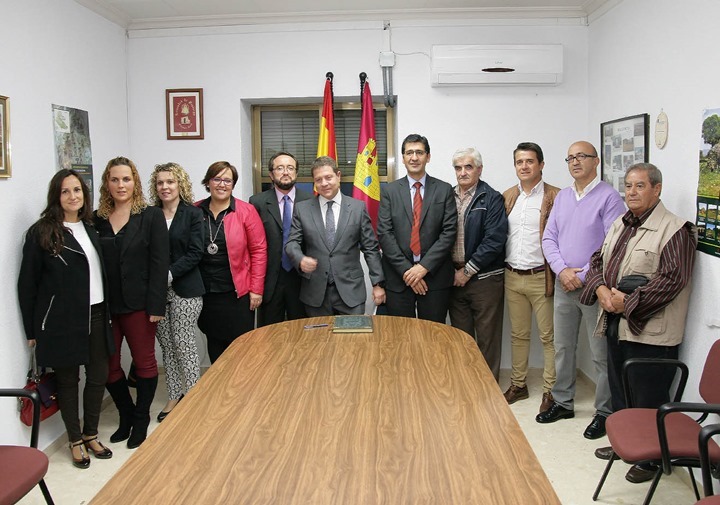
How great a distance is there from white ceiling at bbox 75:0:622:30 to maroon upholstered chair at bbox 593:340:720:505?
2.76 metres

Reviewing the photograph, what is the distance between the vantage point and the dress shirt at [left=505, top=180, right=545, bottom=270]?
3818 mm

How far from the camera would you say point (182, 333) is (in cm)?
361

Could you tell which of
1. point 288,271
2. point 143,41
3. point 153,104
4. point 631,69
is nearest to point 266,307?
point 288,271

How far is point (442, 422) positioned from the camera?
168cm

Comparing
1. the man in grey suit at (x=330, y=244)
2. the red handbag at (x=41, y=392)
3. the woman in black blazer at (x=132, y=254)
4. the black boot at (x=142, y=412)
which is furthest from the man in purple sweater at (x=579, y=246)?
the red handbag at (x=41, y=392)

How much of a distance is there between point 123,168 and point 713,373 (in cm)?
309

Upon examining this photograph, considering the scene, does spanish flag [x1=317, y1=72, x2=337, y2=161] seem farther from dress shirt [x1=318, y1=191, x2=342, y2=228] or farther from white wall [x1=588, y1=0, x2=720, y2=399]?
white wall [x1=588, y1=0, x2=720, y2=399]

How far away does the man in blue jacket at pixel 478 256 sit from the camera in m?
3.85

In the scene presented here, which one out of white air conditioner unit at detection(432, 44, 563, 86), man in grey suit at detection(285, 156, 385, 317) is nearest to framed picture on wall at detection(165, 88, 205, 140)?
man in grey suit at detection(285, 156, 385, 317)

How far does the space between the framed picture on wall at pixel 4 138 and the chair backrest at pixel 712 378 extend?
3.45 m

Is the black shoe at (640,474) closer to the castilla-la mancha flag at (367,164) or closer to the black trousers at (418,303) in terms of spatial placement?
the black trousers at (418,303)

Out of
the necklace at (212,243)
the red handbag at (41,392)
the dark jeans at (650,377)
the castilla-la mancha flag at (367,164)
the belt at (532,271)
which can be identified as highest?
the castilla-la mancha flag at (367,164)

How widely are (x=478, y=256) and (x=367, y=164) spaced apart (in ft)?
4.02

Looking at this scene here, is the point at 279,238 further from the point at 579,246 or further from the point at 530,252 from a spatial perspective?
the point at 579,246
